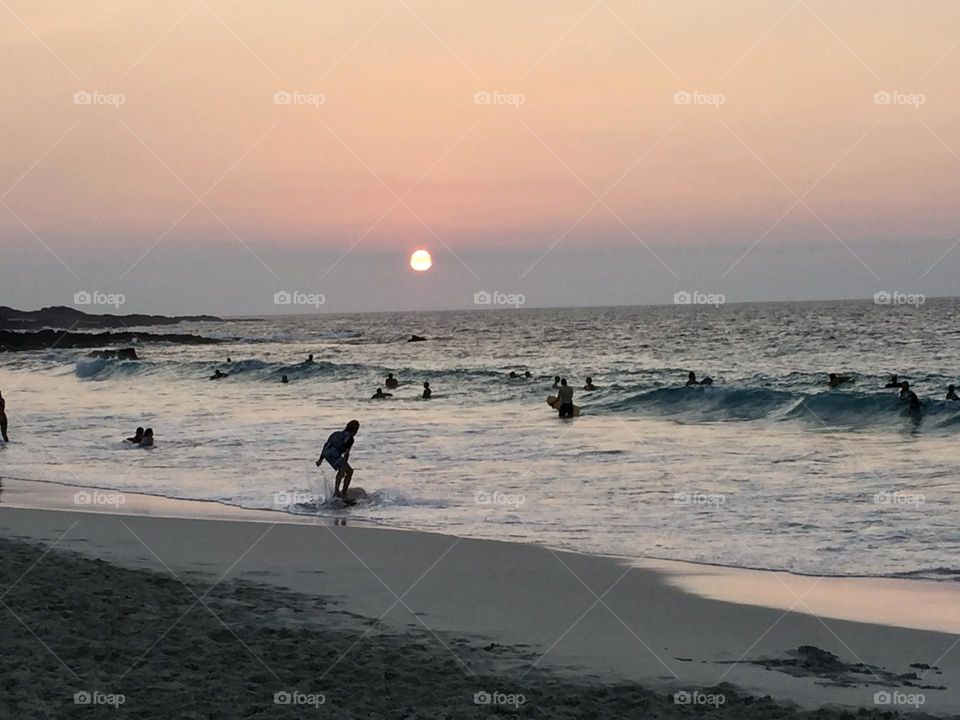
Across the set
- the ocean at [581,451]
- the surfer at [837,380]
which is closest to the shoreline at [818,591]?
the ocean at [581,451]

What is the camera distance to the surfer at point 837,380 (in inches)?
1529

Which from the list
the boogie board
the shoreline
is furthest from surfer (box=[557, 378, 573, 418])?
the shoreline

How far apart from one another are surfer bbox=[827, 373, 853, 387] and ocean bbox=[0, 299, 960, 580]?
416mm

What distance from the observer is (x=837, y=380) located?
3938cm

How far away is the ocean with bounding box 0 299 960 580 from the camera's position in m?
13.9

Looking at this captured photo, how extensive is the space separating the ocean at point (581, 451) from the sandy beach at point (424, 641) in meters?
2.30

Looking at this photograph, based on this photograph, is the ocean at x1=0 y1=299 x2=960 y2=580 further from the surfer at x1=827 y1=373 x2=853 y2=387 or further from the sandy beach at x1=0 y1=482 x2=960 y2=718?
the sandy beach at x1=0 y1=482 x2=960 y2=718

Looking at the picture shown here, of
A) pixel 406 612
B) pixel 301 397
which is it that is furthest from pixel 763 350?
pixel 406 612

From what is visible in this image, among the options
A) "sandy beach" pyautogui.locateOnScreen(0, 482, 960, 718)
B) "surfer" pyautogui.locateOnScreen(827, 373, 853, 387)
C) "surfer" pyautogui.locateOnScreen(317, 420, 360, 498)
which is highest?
"surfer" pyautogui.locateOnScreen(827, 373, 853, 387)

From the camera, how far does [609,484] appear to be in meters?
18.0

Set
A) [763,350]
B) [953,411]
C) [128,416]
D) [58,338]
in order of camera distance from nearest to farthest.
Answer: [953,411]
[128,416]
[763,350]
[58,338]

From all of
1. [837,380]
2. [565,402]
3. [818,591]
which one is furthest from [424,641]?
[837,380]

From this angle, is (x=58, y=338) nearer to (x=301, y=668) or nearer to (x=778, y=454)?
(x=778, y=454)

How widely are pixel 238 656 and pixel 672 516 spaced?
8.49 metres
